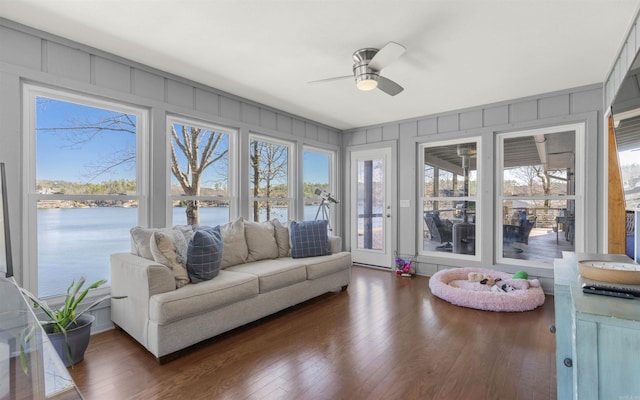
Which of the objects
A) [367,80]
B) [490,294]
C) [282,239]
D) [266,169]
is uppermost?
[367,80]

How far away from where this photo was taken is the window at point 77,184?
2516 millimetres

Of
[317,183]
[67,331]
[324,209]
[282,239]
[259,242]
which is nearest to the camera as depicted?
[67,331]

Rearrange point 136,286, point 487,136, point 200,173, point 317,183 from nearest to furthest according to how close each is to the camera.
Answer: point 136,286 → point 200,173 → point 487,136 → point 317,183

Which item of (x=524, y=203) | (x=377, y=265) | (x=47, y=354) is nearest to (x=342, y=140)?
(x=377, y=265)

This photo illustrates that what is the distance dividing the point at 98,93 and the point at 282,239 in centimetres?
234

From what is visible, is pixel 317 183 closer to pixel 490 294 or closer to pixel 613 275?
pixel 490 294

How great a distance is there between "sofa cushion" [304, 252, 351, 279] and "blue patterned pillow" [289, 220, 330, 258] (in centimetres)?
10

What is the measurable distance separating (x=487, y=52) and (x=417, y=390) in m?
2.76

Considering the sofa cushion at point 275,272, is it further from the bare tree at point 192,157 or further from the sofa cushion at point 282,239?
the bare tree at point 192,157

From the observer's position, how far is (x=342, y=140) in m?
5.74

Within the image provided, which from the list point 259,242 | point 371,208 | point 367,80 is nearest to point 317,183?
point 371,208

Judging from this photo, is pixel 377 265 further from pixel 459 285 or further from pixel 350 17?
pixel 350 17

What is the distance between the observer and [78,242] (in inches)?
108

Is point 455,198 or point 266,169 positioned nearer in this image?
point 266,169
